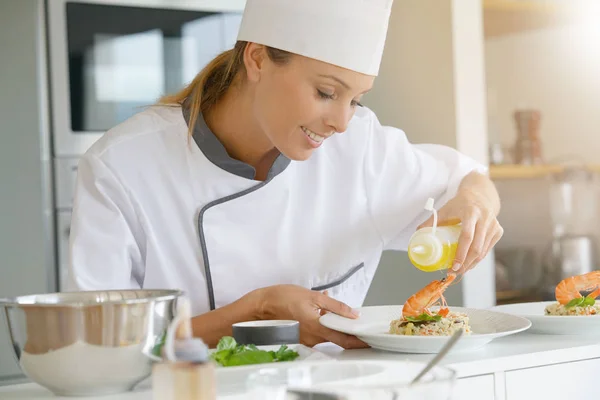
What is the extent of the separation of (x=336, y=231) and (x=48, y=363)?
Result: 3.14 ft

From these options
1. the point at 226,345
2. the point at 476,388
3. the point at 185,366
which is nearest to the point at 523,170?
the point at 476,388

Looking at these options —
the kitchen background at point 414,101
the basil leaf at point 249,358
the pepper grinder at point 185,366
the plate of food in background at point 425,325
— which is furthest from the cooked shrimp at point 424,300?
the kitchen background at point 414,101

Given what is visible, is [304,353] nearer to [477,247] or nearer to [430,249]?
[430,249]

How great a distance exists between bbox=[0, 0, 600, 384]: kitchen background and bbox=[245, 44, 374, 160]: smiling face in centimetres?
86

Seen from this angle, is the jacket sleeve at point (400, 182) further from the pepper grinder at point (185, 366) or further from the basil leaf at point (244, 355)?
the pepper grinder at point (185, 366)

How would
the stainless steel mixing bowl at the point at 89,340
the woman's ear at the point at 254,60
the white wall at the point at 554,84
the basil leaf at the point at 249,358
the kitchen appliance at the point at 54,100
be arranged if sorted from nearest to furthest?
the stainless steel mixing bowl at the point at 89,340 → the basil leaf at the point at 249,358 → the woman's ear at the point at 254,60 → the kitchen appliance at the point at 54,100 → the white wall at the point at 554,84

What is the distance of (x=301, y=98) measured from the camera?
5.08ft

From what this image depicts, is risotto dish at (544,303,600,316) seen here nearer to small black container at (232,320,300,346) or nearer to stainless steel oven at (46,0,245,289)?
small black container at (232,320,300,346)

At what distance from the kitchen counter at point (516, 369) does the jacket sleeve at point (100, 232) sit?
0.39m

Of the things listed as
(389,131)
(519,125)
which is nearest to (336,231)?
(389,131)

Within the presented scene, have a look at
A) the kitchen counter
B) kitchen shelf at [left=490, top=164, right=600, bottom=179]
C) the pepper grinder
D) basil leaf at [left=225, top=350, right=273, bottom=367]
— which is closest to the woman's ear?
the kitchen counter

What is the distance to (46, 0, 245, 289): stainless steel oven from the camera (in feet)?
8.28

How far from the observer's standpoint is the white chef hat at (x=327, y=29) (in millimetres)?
1558

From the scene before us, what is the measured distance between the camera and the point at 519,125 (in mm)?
3369
